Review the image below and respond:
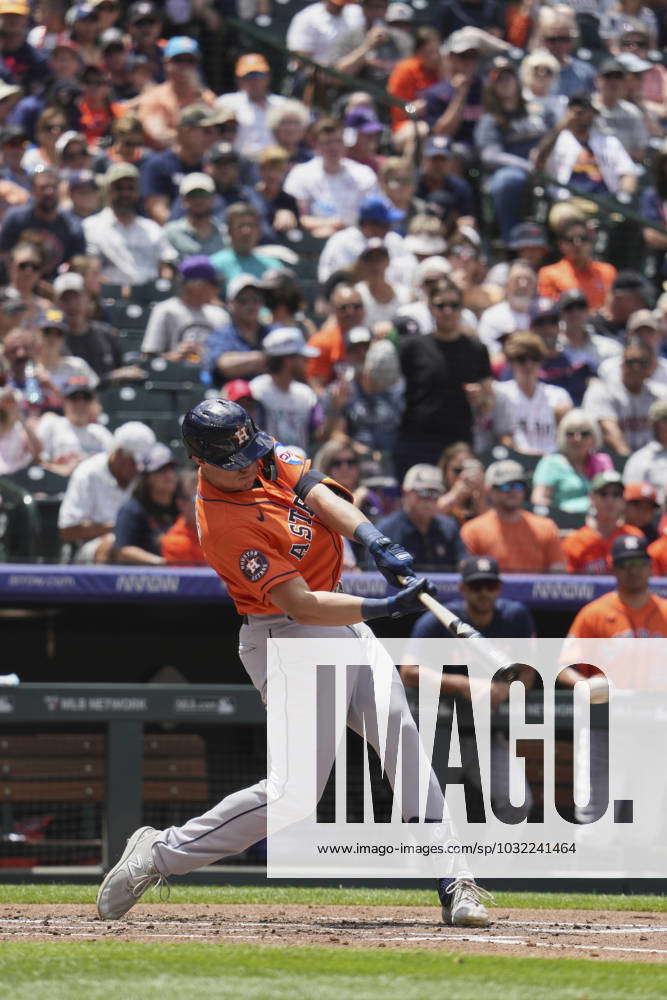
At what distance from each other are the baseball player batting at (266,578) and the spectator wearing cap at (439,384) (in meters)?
4.88

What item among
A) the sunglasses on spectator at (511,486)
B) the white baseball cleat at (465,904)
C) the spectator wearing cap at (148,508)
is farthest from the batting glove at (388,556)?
the sunglasses on spectator at (511,486)

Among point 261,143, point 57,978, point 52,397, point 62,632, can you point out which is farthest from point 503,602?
point 261,143

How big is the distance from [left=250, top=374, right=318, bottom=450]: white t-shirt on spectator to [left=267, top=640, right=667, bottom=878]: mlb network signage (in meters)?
2.32

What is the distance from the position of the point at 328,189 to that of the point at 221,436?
26.6 feet

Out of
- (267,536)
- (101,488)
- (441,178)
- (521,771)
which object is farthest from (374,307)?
(267,536)

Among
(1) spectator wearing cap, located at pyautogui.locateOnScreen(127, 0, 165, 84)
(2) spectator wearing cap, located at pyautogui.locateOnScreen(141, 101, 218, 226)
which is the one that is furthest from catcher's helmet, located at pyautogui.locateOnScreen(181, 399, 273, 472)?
(1) spectator wearing cap, located at pyautogui.locateOnScreen(127, 0, 165, 84)

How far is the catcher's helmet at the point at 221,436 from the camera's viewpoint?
549 cm

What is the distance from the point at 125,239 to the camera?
1219 centimetres

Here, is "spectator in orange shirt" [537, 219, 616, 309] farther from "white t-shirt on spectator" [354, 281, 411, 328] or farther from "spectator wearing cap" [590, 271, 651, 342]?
"white t-shirt on spectator" [354, 281, 411, 328]

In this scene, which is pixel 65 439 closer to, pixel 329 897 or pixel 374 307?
pixel 374 307

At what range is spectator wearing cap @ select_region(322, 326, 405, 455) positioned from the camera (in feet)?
35.7

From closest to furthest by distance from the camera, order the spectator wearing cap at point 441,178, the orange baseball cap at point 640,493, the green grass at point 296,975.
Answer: the green grass at point 296,975 → the orange baseball cap at point 640,493 → the spectator wearing cap at point 441,178

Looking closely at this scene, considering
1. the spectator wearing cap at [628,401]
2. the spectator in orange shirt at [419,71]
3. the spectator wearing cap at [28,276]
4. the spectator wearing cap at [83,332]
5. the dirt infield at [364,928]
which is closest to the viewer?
the dirt infield at [364,928]

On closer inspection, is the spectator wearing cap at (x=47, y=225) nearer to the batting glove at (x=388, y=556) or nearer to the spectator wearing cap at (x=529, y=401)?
the spectator wearing cap at (x=529, y=401)
